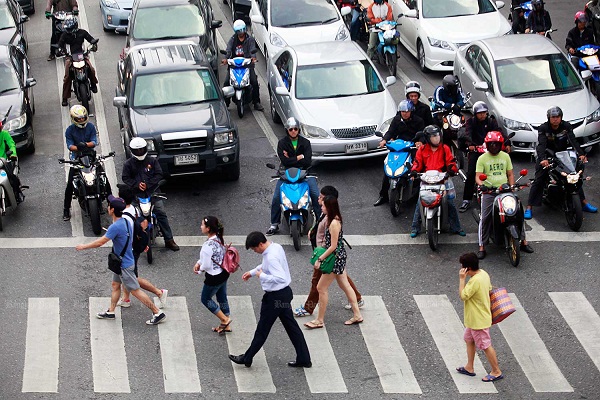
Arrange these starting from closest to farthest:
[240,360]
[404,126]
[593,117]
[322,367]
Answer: [240,360]
[322,367]
[404,126]
[593,117]

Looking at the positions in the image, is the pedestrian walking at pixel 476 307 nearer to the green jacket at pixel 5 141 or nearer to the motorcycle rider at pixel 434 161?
the motorcycle rider at pixel 434 161

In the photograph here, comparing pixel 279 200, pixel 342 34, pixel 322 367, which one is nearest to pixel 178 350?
pixel 322 367

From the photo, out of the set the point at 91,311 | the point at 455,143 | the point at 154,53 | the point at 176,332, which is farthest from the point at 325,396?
the point at 154,53

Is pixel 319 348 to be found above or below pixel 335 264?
below

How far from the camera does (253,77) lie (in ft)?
75.9

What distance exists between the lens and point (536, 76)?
20797 mm

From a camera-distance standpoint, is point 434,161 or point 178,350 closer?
point 178,350

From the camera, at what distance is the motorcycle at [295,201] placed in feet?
56.3

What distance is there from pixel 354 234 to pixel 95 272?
387cm

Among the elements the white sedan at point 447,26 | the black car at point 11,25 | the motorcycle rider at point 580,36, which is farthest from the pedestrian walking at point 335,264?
the black car at point 11,25

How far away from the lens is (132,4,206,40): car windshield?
24812mm

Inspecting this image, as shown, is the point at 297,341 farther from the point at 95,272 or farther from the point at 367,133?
the point at 367,133

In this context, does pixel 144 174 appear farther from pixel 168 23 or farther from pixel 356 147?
pixel 168 23

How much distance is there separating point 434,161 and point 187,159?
4070mm
